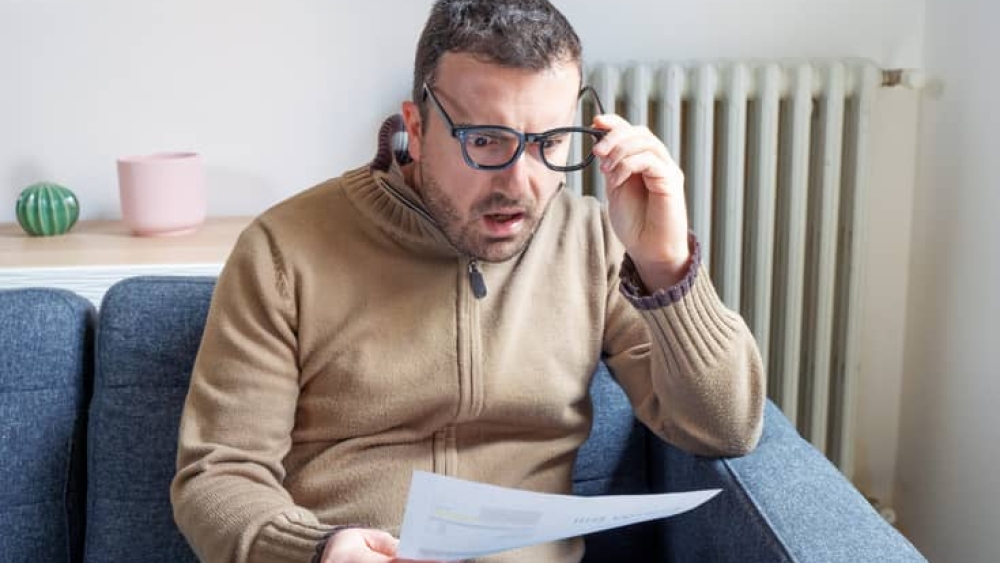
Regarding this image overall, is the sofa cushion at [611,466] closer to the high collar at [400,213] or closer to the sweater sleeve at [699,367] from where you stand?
the sweater sleeve at [699,367]

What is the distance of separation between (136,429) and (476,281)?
18.7 inches

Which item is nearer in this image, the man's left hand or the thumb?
the thumb

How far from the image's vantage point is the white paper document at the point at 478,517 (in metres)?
0.82

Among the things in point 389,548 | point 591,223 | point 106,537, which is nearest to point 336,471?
point 389,548

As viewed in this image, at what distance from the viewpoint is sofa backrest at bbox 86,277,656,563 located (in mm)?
1330

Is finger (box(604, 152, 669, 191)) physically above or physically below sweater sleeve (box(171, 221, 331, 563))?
above

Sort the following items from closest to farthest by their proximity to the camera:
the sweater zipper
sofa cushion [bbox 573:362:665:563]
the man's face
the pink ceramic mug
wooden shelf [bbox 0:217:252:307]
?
the man's face → the sweater zipper → sofa cushion [bbox 573:362:665:563] → wooden shelf [bbox 0:217:252:307] → the pink ceramic mug

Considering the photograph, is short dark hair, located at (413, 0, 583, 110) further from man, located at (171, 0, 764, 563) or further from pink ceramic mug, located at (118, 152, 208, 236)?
pink ceramic mug, located at (118, 152, 208, 236)

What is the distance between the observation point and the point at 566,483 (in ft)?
4.43

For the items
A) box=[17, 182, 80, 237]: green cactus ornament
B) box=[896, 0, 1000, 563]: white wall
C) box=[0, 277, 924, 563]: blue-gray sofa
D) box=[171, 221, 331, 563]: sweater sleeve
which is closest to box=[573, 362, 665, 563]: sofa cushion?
box=[0, 277, 924, 563]: blue-gray sofa

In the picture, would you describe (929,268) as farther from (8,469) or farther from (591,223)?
(8,469)

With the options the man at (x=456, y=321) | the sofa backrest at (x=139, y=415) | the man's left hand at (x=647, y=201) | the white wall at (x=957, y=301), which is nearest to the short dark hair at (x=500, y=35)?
the man at (x=456, y=321)

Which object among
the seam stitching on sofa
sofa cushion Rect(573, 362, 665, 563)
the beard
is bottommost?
sofa cushion Rect(573, 362, 665, 563)

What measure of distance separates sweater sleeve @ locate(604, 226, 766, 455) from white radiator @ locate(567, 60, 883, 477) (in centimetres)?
73
